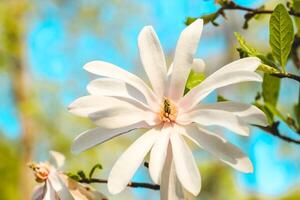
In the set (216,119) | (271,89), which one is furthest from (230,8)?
(216,119)

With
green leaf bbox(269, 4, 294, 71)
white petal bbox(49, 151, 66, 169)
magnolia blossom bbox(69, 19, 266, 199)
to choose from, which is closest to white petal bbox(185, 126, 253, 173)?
magnolia blossom bbox(69, 19, 266, 199)

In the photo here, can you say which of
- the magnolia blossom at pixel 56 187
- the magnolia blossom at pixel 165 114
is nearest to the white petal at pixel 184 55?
the magnolia blossom at pixel 165 114

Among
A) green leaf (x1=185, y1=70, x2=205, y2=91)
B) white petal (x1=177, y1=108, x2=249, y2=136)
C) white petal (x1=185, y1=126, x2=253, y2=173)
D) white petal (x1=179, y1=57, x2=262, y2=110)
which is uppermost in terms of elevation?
white petal (x1=179, y1=57, x2=262, y2=110)

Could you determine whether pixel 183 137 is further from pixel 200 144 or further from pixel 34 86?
pixel 34 86

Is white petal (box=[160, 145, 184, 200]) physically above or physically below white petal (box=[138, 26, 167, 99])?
below

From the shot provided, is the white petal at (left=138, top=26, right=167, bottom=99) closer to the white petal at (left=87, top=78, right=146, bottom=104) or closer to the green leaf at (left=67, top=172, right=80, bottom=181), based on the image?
the white petal at (left=87, top=78, right=146, bottom=104)

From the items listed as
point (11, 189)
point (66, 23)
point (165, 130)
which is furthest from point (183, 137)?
point (66, 23)

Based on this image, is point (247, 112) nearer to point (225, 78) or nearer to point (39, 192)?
point (225, 78)

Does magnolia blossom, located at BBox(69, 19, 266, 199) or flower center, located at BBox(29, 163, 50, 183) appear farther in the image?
flower center, located at BBox(29, 163, 50, 183)
